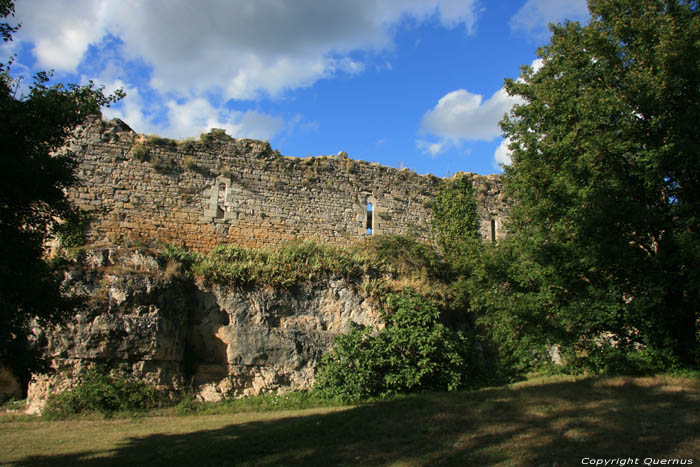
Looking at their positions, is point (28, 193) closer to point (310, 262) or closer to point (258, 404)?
point (258, 404)

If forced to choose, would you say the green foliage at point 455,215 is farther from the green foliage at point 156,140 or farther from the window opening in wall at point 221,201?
the green foliage at point 156,140

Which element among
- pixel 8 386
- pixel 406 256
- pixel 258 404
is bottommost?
pixel 258 404

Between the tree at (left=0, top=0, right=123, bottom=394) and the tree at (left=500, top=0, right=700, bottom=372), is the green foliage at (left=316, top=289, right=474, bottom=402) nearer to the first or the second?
the tree at (left=500, top=0, right=700, bottom=372)

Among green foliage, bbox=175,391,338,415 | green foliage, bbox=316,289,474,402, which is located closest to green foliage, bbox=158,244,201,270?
green foliage, bbox=175,391,338,415

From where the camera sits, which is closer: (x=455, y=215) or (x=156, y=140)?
(x=156, y=140)

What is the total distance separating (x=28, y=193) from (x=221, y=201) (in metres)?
8.12

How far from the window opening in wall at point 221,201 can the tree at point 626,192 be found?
8271 mm

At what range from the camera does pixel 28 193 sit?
6406 mm

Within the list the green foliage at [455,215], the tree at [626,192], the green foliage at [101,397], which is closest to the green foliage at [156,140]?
the green foliage at [101,397]

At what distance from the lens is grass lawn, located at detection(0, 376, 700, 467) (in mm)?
6496

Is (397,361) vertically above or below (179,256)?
below

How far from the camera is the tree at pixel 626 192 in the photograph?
9.58 metres

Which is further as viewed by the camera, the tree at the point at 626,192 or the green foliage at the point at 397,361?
the green foliage at the point at 397,361

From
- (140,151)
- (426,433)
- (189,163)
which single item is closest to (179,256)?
(189,163)
